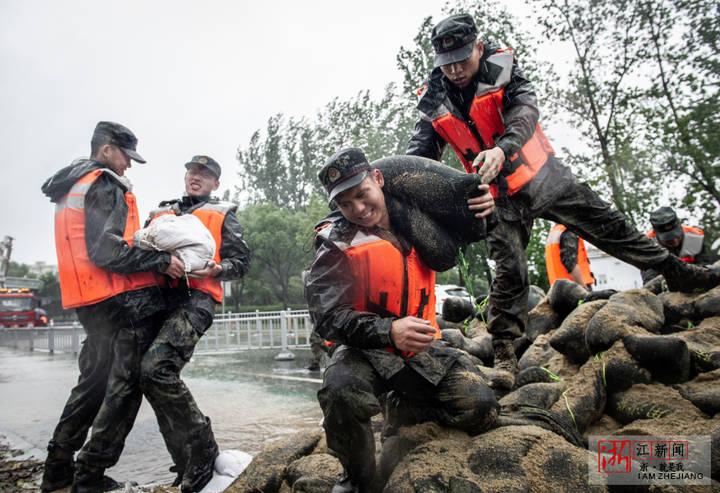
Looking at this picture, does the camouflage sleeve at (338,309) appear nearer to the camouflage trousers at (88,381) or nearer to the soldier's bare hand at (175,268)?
the soldier's bare hand at (175,268)

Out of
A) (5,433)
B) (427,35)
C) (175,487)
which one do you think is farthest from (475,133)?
(427,35)

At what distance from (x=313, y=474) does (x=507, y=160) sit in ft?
6.43

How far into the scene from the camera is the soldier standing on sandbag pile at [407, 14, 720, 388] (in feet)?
9.24

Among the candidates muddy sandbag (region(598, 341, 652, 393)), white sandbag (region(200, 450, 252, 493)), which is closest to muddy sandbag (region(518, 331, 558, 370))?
muddy sandbag (region(598, 341, 652, 393))

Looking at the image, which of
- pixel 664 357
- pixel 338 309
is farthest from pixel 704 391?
pixel 338 309

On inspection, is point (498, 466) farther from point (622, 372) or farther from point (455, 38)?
point (455, 38)

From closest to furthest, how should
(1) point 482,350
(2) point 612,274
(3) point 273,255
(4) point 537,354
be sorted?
(4) point 537,354 → (1) point 482,350 → (2) point 612,274 → (3) point 273,255

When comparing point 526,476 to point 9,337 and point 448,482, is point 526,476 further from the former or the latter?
point 9,337

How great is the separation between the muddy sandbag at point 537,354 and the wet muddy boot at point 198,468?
2.12 m

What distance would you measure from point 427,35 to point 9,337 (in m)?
20.0

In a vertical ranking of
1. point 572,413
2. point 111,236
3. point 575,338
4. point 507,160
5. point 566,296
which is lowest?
point 572,413

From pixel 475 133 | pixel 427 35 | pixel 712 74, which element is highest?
pixel 427 35

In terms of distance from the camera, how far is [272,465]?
2.53m

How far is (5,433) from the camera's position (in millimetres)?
4688
